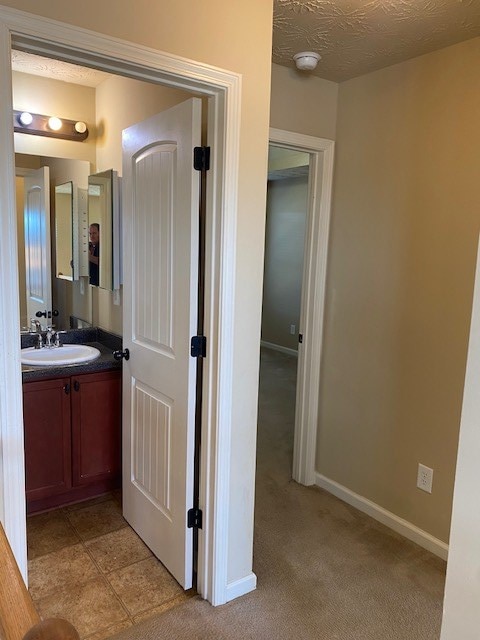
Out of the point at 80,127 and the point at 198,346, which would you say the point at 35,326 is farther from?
the point at 198,346

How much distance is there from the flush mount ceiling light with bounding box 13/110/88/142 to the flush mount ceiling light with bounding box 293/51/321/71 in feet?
4.63

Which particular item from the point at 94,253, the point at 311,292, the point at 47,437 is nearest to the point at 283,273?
the point at 311,292

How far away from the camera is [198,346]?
6.41 ft

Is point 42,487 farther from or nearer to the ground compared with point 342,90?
nearer to the ground

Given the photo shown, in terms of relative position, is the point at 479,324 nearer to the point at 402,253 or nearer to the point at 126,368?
the point at 402,253

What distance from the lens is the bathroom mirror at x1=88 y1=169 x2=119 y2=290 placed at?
285cm

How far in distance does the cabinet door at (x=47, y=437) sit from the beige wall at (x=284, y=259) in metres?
4.25

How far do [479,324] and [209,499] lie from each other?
141cm

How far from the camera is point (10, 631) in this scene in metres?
0.61

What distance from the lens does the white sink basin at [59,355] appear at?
8.52 feet

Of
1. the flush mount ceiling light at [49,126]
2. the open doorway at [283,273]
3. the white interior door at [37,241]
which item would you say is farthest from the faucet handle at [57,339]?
the open doorway at [283,273]

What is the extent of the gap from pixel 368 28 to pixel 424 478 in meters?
2.18

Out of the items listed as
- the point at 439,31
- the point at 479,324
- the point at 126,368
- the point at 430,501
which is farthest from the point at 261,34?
the point at 430,501

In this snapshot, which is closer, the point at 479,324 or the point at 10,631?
the point at 10,631
